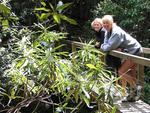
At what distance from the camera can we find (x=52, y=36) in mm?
3439

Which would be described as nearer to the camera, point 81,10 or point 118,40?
point 118,40

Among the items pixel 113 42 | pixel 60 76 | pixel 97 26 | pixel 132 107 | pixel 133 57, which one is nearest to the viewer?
pixel 60 76

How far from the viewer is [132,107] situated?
15.8ft

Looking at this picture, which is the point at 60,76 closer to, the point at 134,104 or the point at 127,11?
the point at 134,104

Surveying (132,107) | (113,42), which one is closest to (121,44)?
(113,42)

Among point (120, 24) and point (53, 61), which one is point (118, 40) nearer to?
point (53, 61)

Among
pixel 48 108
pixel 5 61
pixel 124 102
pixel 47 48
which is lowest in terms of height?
pixel 48 108

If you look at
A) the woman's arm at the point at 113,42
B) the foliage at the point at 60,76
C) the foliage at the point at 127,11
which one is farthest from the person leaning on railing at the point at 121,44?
the foliage at the point at 127,11

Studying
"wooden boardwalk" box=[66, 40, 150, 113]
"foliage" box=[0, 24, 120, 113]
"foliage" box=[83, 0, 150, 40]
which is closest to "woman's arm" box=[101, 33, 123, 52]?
"wooden boardwalk" box=[66, 40, 150, 113]

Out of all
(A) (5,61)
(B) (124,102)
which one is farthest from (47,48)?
(A) (5,61)

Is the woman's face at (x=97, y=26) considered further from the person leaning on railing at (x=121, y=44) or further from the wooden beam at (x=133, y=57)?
the wooden beam at (x=133, y=57)

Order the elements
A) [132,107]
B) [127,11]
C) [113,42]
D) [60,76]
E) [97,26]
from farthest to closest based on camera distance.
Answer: [127,11] → [97,26] → [113,42] → [132,107] → [60,76]

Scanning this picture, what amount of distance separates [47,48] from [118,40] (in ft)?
7.24

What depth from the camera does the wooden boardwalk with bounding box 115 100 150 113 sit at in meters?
4.62
